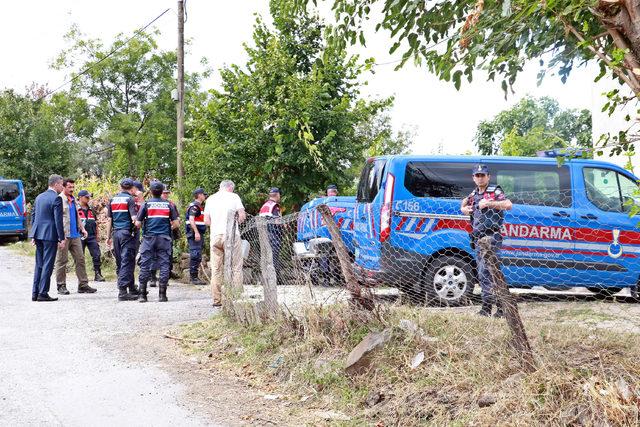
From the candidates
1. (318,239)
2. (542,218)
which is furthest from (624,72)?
(542,218)

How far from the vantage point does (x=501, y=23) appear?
5.40 metres

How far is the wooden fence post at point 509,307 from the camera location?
462cm

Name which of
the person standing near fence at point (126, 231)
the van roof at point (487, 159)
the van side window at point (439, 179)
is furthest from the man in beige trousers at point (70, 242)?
the van side window at point (439, 179)

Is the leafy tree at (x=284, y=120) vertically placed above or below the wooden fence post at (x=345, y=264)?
above

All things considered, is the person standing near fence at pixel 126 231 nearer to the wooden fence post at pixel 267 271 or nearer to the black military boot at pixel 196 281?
the black military boot at pixel 196 281

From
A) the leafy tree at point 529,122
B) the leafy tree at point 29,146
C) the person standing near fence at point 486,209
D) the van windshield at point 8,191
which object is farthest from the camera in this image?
the leafy tree at point 529,122

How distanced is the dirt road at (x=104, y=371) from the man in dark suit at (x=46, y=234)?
42 cm

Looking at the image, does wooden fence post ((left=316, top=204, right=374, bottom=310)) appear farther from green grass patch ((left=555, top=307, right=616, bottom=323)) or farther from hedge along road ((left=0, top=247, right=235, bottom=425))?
green grass patch ((left=555, top=307, right=616, bottom=323))

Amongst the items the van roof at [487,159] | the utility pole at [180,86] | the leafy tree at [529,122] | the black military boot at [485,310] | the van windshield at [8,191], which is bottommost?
the black military boot at [485,310]

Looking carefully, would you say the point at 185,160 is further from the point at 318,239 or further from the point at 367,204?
the point at 318,239

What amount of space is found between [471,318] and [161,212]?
660 cm

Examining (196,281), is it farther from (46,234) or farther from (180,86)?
(180,86)

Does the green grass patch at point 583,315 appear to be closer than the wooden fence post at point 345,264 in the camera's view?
No

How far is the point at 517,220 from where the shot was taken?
9336mm
